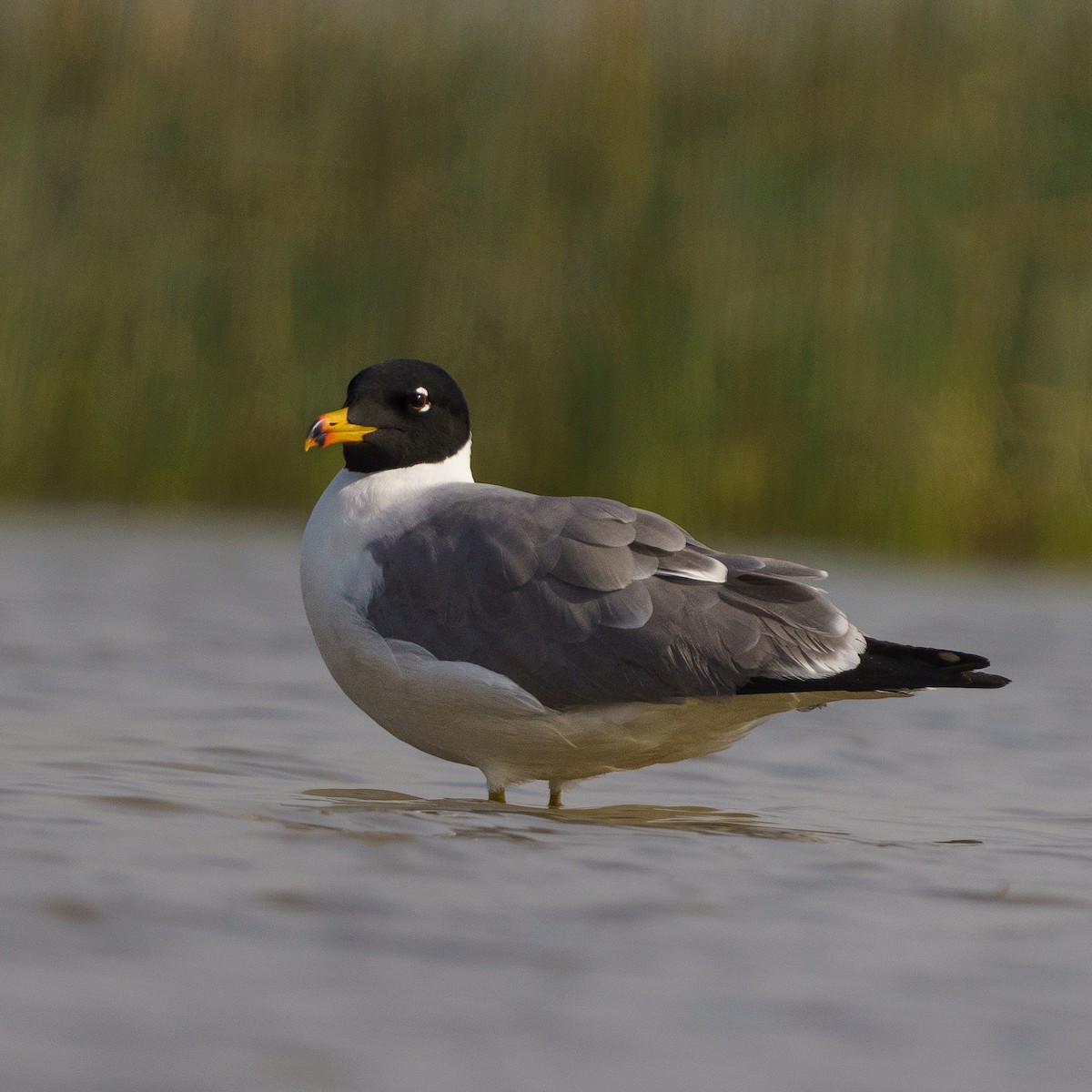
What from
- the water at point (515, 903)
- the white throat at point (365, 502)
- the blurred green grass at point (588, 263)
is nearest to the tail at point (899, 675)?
the water at point (515, 903)

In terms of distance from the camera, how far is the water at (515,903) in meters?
2.63

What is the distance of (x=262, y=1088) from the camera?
2.44 m

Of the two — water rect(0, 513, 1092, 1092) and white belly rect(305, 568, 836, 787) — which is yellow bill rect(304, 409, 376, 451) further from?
water rect(0, 513, 1092, 1092)

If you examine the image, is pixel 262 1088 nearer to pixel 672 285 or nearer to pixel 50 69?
pixel 672 285

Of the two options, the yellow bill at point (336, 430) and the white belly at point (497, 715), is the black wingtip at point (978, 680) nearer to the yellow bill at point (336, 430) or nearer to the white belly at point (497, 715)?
the white belly at point (497, 715)

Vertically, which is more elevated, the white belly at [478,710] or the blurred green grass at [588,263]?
the blurred green grass at [588,263]

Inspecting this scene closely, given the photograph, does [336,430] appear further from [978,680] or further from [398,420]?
[978,680]

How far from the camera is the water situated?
8.64 ft

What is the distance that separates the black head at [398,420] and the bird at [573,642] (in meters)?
0.33

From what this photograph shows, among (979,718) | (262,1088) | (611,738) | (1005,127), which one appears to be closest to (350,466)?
(611,738)

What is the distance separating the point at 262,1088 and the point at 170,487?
7.19 m

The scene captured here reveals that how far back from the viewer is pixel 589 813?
14.9 ft

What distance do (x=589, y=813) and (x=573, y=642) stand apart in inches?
14.6

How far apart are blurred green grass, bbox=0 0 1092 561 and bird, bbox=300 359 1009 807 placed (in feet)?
14.4
